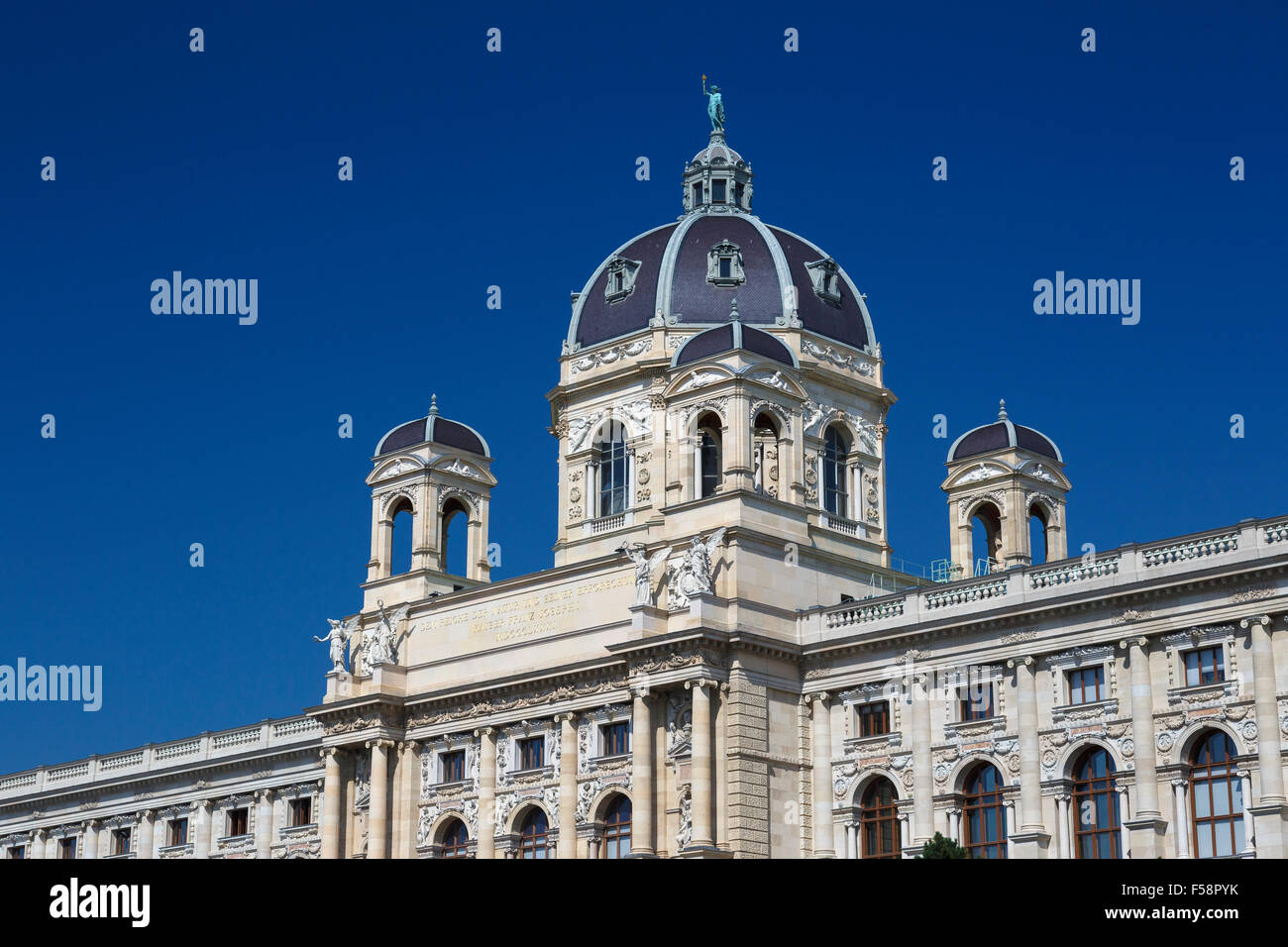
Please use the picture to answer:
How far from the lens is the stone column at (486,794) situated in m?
63.6

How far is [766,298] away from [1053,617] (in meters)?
23.1

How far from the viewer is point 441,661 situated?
220ft

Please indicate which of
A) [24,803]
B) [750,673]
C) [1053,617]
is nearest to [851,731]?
[750,673]

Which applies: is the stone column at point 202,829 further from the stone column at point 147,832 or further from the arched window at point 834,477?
the arched window at point 834,477

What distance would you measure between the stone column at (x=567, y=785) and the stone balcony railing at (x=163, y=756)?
15.0 metres

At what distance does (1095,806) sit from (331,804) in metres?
28.5

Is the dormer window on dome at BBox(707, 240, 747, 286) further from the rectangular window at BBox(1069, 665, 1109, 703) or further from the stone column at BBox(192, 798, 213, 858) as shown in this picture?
the stone column at BBox(192, 798, 213, 858)

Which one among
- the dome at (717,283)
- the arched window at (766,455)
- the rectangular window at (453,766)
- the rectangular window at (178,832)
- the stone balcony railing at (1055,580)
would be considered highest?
the dome at (717,283)

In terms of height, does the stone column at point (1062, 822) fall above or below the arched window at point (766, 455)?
below

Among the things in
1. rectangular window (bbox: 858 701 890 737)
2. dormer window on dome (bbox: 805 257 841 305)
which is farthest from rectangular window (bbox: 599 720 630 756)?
dormer window on dome (bbox: 805 257 841 305)

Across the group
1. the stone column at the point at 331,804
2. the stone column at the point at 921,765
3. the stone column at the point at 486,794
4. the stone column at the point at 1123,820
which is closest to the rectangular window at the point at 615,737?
the stone column at the point at 486,794

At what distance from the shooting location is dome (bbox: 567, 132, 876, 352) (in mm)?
72875

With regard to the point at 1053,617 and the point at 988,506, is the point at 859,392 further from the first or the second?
the point at 1053,617

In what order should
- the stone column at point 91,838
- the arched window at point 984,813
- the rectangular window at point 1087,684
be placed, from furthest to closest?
the stone column at point 91,838
the arched window at point 984,813
the rectangular window at point 1087,684
